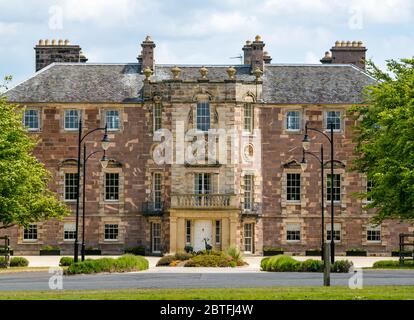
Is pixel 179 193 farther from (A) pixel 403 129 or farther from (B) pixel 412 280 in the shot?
(B) pixel 412 280

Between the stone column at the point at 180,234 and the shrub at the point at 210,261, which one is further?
the stone column at the point at 180,234

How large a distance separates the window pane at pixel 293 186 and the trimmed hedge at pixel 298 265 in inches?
990

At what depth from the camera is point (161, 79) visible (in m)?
87.6

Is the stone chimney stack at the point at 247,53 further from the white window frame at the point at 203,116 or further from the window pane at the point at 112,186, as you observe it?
the window pane at the point at 112,186

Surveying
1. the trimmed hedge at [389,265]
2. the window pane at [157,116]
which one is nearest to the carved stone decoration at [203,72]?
the window pane at [157,116]

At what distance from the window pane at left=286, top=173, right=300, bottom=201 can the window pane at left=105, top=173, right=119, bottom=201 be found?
1179cm

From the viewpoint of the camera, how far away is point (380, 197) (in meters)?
66.1

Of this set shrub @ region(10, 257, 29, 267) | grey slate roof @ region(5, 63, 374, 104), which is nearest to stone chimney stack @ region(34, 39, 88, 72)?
grey slate roof @ region(5, 63, 374, 104)

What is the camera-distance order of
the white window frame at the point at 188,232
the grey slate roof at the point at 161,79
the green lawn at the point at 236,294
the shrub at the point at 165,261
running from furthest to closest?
the grey slate roof at the point at 161,79 < the white window frame at the point at 188,232 < the shrub at the point at 165,261 < the green lawn at the point at 236,294

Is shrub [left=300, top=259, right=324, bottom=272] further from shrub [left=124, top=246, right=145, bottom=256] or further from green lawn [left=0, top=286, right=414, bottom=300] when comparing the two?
shrub [left=124, top=246, right=145, bottom=256]

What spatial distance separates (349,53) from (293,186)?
11.9 m

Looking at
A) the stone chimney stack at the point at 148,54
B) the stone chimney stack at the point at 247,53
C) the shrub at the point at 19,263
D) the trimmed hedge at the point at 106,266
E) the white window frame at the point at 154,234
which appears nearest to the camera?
the trimmed hedge at the point at 106,266

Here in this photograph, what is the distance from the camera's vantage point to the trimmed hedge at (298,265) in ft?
179
